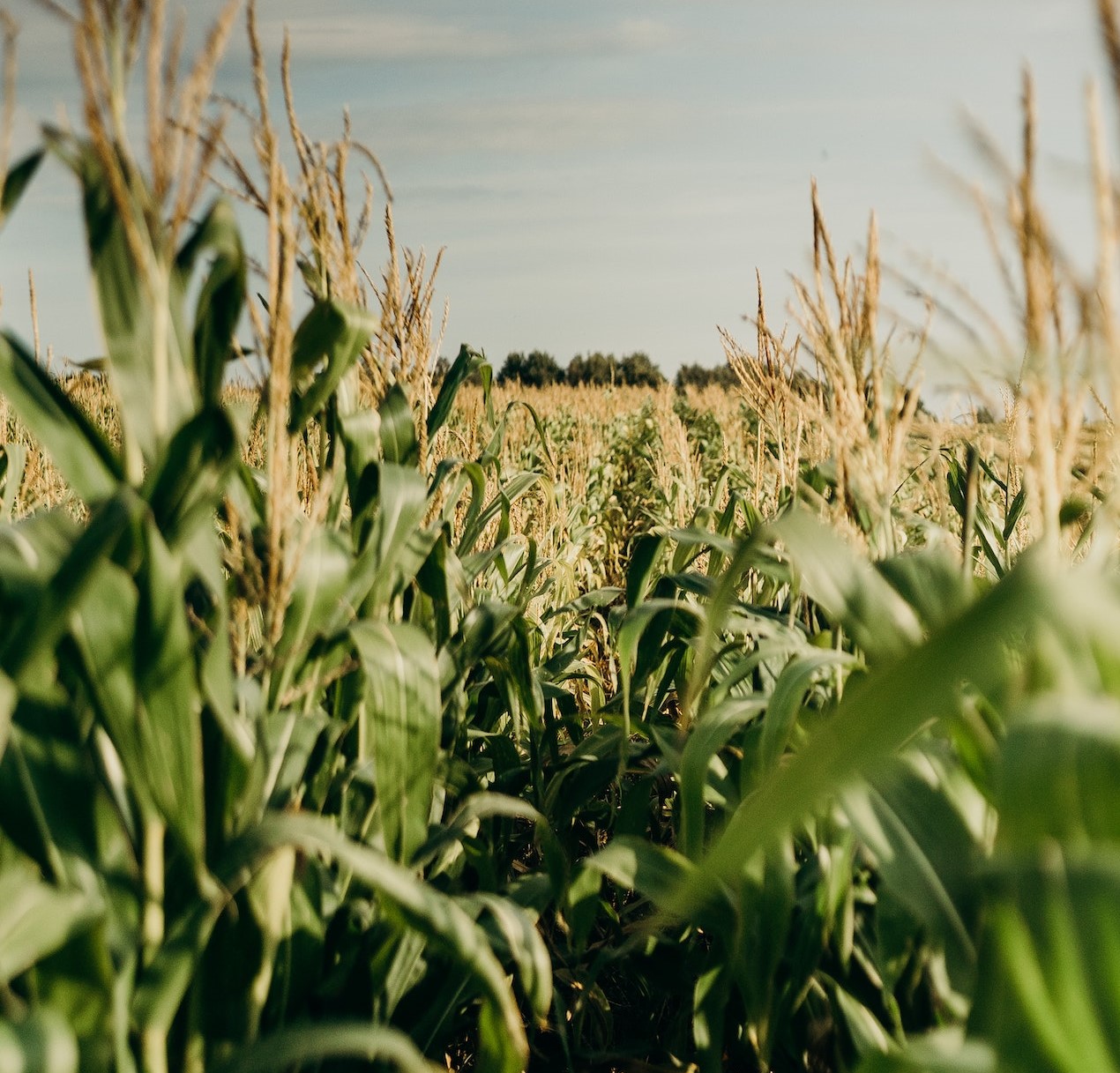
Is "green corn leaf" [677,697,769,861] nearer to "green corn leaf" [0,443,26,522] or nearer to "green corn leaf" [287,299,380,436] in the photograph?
"green corn leaf" [287,299,380,436]

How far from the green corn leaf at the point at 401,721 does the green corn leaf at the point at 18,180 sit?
2.02ft

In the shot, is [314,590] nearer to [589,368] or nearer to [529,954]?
[529,954]

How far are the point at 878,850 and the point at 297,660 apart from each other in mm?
718

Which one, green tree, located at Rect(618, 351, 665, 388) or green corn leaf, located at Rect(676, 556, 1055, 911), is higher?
green tree, located at Rect(618, 351, 665, 388)

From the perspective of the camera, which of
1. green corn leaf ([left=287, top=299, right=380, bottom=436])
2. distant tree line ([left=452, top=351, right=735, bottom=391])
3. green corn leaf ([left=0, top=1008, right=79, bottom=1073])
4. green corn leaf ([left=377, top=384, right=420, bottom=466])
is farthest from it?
distant tree line ([left=452, top=351, right=735, bottom=391])

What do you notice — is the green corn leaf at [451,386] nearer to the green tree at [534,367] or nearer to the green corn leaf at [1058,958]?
the green corn leaf at [1058,958]

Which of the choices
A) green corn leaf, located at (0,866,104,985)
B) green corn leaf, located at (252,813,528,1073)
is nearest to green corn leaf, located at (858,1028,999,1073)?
green corn leaf, located at (252,813,528,1073)

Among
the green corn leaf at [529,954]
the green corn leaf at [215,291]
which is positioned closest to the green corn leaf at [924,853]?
the green corn leaf at [529,954]

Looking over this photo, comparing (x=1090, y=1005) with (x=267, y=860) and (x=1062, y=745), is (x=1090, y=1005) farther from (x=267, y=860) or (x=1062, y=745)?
(x=267, y=860)

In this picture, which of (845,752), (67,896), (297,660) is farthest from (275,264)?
(845,752)

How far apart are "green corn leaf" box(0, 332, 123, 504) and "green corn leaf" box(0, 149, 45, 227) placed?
17 cm

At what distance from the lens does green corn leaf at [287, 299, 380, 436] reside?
1.18m

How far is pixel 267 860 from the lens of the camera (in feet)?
3.31

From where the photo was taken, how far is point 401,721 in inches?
45.6
